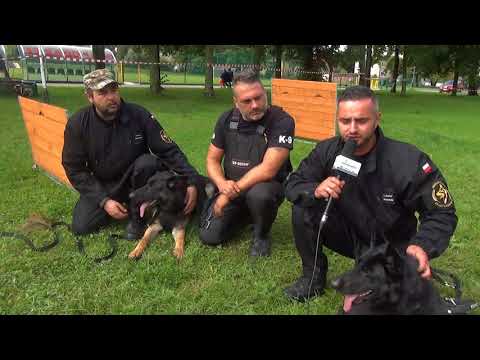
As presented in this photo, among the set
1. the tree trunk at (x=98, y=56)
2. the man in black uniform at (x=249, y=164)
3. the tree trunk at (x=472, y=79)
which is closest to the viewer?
the man in black uniform at (x=249, y=164)

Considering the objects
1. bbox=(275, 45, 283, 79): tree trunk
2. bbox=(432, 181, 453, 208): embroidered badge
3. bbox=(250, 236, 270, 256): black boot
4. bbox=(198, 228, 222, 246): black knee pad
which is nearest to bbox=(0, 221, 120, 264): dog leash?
bbox=(198, 228, 222, 246): black knee pad

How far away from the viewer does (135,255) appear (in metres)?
4.16

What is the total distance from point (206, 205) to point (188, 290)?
4.13 ft

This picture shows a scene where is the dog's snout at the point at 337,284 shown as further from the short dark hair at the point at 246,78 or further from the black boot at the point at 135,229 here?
the black boot at the point at 135,229

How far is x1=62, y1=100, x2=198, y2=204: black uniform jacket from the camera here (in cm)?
461

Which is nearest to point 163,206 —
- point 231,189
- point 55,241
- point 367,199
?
point 231,189

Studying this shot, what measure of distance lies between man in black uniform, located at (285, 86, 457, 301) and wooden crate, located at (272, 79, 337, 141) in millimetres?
6196

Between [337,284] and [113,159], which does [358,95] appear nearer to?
[337,284]

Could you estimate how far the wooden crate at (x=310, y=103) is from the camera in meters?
9.30

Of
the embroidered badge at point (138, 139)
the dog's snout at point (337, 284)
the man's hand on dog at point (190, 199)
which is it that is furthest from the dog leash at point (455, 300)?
the embroidered badge at point (138, 139)

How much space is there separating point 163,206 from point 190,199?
31cm

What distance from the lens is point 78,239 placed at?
4.53m

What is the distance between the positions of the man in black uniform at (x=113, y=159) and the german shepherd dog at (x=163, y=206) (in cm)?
12

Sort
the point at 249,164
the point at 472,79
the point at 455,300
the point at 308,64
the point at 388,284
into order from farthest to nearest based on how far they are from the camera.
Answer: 1. the point at 472,79
2. the point at 308,64
3. the point at 249,164
4. the point at 455,300
5. the point at 388,284
